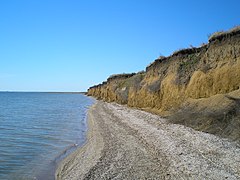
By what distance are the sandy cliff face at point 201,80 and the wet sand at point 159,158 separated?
257 cm

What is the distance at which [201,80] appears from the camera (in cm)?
2048

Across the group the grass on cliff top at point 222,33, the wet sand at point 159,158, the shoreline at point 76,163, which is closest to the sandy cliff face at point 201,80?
the grass on cliff top at point 222,33

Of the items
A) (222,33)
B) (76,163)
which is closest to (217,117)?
(76,163)

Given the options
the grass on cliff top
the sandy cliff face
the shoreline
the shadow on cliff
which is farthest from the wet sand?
the grass on cliff top

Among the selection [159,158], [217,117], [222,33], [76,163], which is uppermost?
[222,33]

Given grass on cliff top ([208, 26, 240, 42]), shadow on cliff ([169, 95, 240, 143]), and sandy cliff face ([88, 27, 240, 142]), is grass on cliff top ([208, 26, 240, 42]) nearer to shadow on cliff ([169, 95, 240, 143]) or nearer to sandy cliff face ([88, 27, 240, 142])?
sandy cliff face ([88, 27, 240, 142])

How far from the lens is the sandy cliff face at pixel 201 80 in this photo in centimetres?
1709

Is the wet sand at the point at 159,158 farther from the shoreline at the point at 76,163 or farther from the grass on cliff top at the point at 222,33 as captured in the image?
the grass on cliff top at the point at 222,33

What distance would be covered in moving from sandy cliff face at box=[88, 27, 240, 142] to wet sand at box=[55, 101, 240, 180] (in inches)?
101

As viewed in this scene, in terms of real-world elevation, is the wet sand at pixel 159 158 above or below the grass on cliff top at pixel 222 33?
below

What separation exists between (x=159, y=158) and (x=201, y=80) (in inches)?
431

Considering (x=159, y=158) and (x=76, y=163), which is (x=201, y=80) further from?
(x=76, y=163)

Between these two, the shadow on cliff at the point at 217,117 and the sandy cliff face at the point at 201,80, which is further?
the sandy cliff face at the point at 201,80

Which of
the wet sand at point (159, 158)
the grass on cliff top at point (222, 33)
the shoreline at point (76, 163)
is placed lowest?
the shoreline at point (76, 163)
